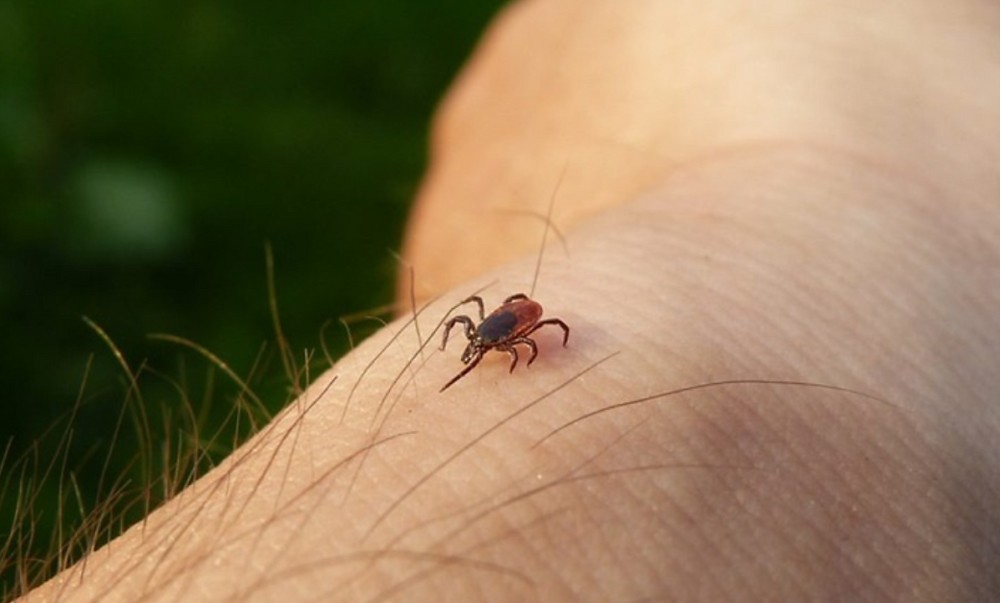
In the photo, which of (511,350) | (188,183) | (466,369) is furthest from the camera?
(188,183)

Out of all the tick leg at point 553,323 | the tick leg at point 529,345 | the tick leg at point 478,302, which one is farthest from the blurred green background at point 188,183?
the tick leg at point 529,345

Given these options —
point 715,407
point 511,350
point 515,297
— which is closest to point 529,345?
point 511,350

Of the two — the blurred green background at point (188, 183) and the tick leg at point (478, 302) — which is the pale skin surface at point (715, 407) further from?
the blurred green background at point (188, 183)

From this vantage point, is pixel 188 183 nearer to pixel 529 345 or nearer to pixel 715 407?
pixel 529 345

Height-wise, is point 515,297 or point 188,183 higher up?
point 515,297

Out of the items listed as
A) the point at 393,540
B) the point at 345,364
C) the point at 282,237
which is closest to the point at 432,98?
the point at 282,237

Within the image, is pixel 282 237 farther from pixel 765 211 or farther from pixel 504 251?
pixel 765 211
